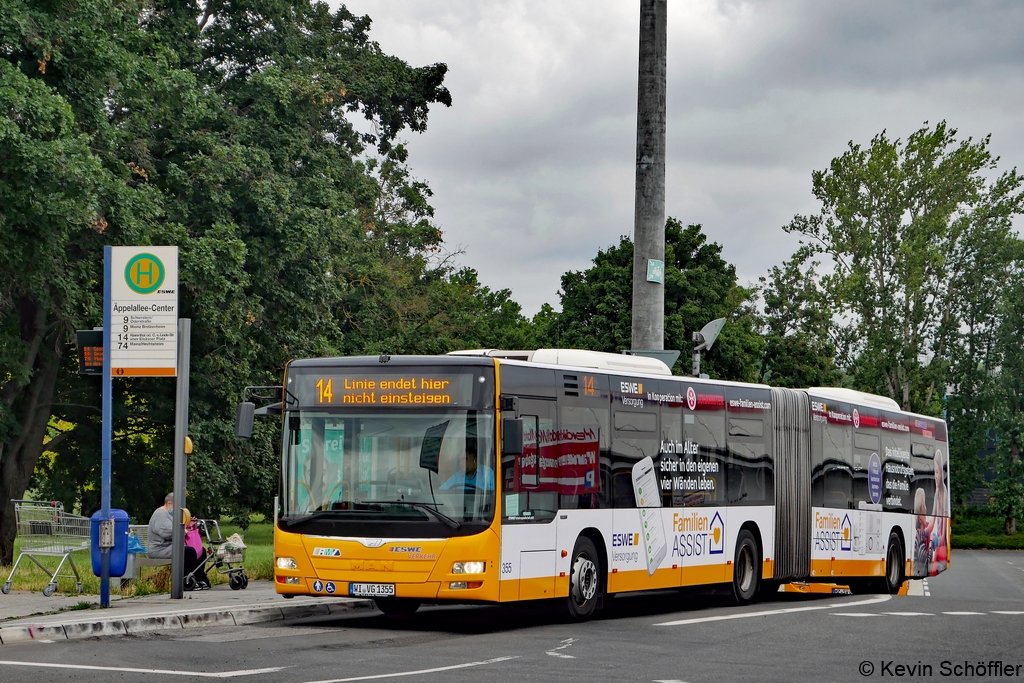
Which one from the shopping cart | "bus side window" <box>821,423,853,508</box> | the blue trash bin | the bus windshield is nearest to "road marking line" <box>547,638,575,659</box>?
the bus windshield

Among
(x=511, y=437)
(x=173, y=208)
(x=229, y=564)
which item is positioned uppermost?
(x=173, y=208)

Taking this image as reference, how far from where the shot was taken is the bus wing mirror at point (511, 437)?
14586 millimetres

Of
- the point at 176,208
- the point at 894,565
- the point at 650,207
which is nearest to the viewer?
the point at 650,207

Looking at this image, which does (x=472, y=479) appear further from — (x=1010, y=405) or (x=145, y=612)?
(x=1010, y=405)

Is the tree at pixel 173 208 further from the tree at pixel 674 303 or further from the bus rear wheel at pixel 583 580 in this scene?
the tree at pixel 674 303

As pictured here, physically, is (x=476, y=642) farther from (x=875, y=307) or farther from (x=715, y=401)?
(x=875, y=307)

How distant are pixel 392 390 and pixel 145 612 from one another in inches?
132

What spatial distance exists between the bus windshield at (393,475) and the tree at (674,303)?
41.2 meters

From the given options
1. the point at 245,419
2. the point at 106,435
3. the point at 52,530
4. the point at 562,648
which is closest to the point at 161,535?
the point at 52,530

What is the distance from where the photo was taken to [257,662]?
11250 millimetres

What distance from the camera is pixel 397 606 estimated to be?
1717 cm

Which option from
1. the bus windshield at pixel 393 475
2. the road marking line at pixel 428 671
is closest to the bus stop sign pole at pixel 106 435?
the bus windshield at pixel 393 475

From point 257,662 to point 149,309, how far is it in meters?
6.01

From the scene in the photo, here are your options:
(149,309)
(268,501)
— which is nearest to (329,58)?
(268,501)
